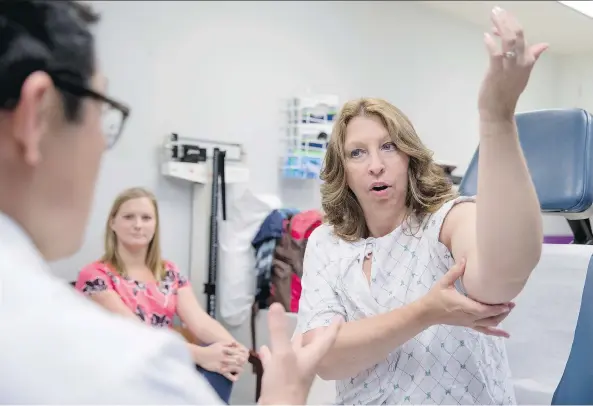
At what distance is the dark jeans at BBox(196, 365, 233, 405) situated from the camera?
2094mm

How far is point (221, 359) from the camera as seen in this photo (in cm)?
213

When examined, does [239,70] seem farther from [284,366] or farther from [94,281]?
[284,366]

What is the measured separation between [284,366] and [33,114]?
12.8 inches

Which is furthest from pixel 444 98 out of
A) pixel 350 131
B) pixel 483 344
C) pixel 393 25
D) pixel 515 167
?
pixel 515 167

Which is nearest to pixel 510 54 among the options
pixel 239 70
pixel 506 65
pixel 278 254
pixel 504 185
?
pixel 506 65

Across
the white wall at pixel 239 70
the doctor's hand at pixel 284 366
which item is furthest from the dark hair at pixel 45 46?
the white wall at pixel 239 70

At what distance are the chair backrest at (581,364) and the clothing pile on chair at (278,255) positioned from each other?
1.82 metres

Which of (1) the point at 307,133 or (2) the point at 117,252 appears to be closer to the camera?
(2) the point at 117,252

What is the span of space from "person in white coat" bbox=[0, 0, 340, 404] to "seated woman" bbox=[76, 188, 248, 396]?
1.70 m

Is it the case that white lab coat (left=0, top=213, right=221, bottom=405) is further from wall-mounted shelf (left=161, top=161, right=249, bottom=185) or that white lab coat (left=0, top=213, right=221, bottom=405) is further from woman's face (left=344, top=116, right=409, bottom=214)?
wall-mounted shelf (left=161, top=161, right=249, bottom=185)

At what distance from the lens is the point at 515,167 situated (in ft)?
2.46

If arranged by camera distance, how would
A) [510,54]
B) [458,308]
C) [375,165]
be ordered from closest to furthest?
[510,54], [458,308], [375,165]

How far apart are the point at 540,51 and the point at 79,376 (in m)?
0.58

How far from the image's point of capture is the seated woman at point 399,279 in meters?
0.92
